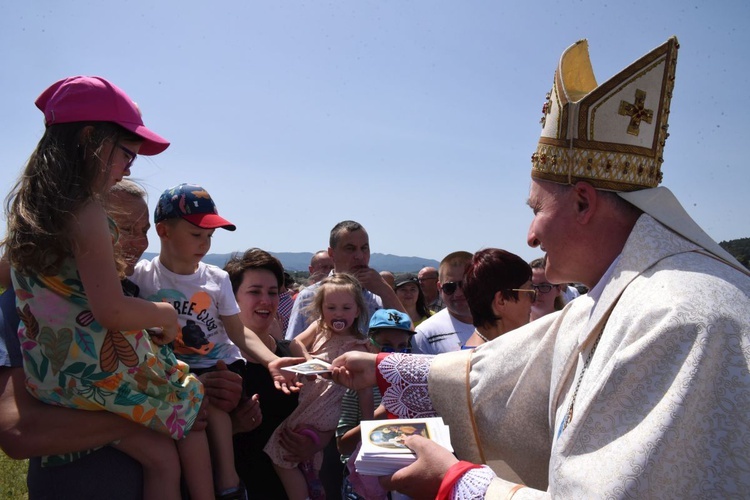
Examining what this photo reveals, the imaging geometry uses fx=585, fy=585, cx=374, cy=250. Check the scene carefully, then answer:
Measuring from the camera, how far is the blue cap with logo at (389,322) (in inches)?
165

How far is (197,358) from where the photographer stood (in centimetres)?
320

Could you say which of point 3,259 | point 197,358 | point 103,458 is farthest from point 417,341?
point 3,259

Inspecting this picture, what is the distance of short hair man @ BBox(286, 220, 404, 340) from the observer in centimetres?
515

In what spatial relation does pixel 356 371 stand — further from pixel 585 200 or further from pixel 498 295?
pixel 585 200

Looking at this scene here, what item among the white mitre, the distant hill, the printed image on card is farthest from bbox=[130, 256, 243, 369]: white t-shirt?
the distant hill

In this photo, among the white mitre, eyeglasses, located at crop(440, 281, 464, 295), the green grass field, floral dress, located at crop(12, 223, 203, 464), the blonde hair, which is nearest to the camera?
the white mitre

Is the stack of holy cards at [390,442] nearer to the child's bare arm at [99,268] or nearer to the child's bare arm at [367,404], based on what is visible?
the child's bare arm at [99,268]

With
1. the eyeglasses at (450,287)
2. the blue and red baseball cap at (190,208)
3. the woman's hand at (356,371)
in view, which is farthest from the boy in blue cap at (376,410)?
the blue and red baseball cap at (190,208)

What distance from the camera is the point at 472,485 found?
1.94 m

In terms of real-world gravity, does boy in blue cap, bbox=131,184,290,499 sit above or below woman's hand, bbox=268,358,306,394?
above

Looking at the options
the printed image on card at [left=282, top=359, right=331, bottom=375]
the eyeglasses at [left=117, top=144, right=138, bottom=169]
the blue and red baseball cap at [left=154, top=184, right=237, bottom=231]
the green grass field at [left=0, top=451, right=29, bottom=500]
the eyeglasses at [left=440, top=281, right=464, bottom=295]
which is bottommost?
the green grass field at [left=0, top=451, right=29, bottom=500]

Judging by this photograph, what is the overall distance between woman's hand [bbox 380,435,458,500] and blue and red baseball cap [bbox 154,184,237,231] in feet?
5.50

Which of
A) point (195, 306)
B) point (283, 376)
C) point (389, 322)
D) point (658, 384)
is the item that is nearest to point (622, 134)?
point (658, 384)

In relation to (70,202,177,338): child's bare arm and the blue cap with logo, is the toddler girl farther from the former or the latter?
(70,202,177,338): child's bare arm
